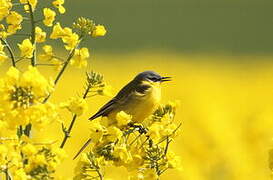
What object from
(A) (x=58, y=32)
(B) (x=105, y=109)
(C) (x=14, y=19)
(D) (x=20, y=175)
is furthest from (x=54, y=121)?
(B) (x=105, y=109)

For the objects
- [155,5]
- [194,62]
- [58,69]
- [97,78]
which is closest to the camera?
[97,78]

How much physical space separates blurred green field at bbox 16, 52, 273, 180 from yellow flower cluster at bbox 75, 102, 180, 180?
2.25ft

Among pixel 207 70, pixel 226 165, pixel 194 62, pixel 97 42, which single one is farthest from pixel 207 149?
pixel 97 42

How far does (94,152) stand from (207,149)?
2.18 meters

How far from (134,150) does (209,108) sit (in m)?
3.12

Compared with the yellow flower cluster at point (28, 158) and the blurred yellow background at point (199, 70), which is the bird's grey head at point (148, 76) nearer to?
the blurred yellow background at point (199, 70)

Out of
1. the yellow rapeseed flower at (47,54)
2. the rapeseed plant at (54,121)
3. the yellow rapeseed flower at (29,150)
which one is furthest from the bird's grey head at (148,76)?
the yellow rapeseed flower at (29,150)

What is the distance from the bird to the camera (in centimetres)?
568

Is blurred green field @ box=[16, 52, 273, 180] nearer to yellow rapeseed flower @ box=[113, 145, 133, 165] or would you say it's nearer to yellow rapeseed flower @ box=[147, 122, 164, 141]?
yellow rapeseed flower @ box=[147, 122, 164, 141]

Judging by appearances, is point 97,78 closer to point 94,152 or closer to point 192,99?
point 94,152

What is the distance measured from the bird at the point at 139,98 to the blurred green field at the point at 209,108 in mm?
333

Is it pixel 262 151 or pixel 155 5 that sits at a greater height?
pixel 262 151

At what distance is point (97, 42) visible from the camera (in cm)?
2098

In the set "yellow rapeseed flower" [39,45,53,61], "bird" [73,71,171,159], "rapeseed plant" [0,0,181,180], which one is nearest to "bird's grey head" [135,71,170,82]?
"bird" [73,71,171,159]
